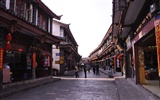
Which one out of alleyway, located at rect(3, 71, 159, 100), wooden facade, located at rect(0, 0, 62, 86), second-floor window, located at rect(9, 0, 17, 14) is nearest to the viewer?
alleyway, located at rect(3, 71, 159, 100)

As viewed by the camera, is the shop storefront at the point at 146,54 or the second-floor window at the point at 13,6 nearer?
the shop storefront at the point at 146,54

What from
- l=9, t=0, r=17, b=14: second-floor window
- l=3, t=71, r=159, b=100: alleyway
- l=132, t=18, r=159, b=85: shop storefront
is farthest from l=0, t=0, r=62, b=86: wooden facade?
l=132, t=18, r=159, b=85: shop storefront

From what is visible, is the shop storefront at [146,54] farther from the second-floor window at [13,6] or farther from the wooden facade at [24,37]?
the second-floor window at [13,6]

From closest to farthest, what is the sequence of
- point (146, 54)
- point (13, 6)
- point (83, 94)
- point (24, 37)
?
point (83, 94) → point (13, 6) → point (24, 37) → point (146, 54)

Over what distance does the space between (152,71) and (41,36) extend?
931cm

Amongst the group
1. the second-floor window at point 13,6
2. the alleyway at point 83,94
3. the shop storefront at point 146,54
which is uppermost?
the second-floor window at point 13,6

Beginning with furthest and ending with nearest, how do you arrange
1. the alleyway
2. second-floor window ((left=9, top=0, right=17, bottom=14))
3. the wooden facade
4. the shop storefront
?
second-floor window ((left=9, top=0, right=17, bottom=14)) < the wooden facade < the alleyway < the shop storefront

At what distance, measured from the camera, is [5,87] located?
1153cm

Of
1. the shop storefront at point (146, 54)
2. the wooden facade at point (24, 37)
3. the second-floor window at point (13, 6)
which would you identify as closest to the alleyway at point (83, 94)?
the shop storefront at point (146, 54)

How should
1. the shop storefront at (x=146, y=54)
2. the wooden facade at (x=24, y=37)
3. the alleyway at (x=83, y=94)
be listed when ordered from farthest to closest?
the wooden facade at (x=24, y=37) → the alleyway at (x=83, y=94) → the shop storefront at (x=146, y=54)

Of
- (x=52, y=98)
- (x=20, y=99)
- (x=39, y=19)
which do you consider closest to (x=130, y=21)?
(x=52, y=98)

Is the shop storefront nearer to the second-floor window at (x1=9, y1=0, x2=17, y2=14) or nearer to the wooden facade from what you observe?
the wooden facade

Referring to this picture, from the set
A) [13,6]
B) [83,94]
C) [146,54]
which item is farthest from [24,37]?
[146,54]

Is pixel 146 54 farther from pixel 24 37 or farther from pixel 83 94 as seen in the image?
pixel 24 37
